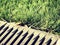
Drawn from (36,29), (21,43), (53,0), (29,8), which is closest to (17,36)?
(21,43)

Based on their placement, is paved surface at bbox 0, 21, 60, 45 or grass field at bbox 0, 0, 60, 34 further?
grass field at bbox 0, 0, 60, 34

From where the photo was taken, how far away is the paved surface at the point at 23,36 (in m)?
2.28

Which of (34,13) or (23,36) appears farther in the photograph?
(34,13)

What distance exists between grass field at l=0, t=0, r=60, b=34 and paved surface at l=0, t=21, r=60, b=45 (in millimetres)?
114

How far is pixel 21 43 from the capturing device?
227 centimetres

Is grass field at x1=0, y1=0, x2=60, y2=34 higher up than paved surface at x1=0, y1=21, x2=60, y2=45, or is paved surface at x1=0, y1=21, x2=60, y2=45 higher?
grass field at x1=0, y1=0, x2=60, y2=34

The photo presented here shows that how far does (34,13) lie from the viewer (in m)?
2.56

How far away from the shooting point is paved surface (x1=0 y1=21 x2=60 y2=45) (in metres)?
2.28

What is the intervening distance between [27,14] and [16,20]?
0.18 metres

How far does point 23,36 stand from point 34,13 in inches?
15.7

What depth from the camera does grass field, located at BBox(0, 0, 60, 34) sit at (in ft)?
8.14

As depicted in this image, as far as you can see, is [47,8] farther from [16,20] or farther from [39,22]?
[16,20]

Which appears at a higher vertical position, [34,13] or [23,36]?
[34,13]

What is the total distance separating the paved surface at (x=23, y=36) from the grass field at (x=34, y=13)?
0.11 m
